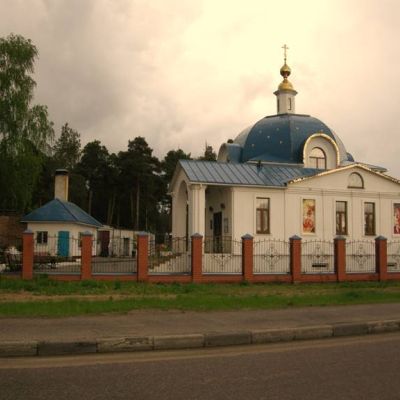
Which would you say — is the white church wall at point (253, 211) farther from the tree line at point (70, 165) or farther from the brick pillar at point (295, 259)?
the tree line at point (70, 165)

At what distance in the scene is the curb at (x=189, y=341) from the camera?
26.5 feet

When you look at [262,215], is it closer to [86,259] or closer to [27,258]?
[86,259]

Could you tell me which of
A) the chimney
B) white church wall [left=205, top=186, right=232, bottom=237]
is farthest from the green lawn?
the chimney

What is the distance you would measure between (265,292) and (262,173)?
1051 centimetres

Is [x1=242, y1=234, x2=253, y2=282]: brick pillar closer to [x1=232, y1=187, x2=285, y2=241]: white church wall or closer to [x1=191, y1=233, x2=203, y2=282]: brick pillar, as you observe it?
[x1=191, y1=233, x2=203, y2=282]: brick pillar

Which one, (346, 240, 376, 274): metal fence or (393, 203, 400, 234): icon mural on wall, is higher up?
(393, 203, 400, 234): icon mural on wall

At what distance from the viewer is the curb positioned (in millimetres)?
8074

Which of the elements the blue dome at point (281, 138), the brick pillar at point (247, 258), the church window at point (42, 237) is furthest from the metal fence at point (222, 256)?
the church window at point (42, 237)

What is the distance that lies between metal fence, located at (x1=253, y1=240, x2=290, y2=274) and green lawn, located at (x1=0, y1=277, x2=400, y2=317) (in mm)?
1963

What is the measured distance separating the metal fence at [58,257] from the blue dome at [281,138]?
39.0 feet

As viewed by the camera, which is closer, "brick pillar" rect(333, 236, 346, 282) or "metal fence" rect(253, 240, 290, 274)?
"brick pillar" rect(333, 236, 346, 282)

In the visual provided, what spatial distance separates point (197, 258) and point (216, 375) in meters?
13.4

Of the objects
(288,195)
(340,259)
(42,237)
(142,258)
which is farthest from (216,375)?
(42,237)

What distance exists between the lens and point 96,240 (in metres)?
37.6
